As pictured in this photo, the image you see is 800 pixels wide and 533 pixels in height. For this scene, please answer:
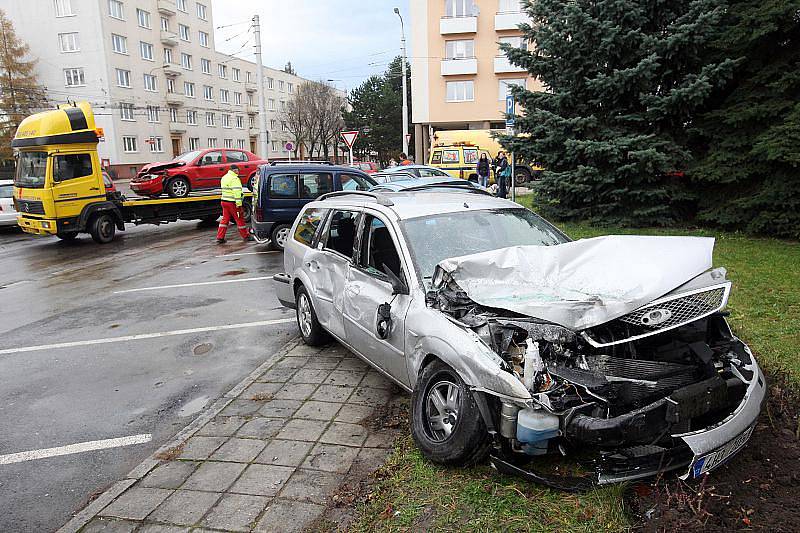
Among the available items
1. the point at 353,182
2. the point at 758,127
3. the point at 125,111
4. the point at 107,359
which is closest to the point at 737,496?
the point at 107,359

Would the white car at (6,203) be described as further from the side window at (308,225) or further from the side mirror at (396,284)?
the side mirror at (396,284)

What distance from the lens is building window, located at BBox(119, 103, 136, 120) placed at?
150ft

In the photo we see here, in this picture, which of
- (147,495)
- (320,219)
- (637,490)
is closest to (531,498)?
(637,490)

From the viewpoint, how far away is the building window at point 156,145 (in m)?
49.5

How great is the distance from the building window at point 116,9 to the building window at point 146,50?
108 inches

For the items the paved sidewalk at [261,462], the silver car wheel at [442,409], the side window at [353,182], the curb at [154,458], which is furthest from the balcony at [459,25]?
the silver car wheel at [442,409]

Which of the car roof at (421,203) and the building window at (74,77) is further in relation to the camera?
the building window at (74,77)

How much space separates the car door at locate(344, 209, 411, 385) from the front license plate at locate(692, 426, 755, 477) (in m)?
1.93

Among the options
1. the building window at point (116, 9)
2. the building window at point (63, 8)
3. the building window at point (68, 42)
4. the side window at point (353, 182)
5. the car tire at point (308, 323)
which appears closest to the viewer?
the car tire at point (308, 323)

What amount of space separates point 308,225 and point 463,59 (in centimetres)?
3957

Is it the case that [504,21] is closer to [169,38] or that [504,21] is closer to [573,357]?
[169,38]

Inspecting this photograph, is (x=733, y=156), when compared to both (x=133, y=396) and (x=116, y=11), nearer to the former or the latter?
(x=133, y=396)

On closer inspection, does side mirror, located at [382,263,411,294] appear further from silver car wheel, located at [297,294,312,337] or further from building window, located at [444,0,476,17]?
building window, located at [444,0,476,17]

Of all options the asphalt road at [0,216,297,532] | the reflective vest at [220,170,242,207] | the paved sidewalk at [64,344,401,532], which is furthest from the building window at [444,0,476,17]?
the paved sidewalk at [64,344,401,532]
